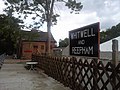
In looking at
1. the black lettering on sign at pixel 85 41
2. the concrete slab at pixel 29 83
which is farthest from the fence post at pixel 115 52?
the concrete slab at pixel 29 83

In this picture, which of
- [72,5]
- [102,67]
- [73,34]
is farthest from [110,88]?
[72,5]

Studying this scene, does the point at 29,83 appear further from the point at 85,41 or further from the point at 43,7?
the point at 43,7

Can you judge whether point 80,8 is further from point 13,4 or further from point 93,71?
point 93,71

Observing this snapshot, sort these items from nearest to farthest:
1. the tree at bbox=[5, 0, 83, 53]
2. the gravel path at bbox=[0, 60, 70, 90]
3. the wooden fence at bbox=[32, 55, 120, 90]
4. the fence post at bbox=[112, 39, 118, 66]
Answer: the wooden fence at bbox=[32, 55, 120, 90] → the fence post at bbox=[112, 39, 118, 66] → the gravel path at bbox=[0, 60, 70, 90] → the tree at bbox=[5, 0, 83, 53]

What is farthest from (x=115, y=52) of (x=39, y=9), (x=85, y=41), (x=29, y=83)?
(x=39, y=9)

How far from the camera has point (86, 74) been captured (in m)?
7.86

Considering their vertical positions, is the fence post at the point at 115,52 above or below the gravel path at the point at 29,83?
above

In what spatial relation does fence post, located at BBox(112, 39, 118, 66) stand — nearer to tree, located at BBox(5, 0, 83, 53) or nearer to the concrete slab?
the concrete slab

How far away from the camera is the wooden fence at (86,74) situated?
20.6 feet

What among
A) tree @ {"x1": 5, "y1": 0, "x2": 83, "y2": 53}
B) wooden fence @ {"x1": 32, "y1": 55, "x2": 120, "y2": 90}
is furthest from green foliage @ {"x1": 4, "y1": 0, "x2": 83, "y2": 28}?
wooden fence @ {"x1": 32, "y1": 55, "x2": 120, "y2": 90}

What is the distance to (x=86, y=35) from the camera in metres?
7.87

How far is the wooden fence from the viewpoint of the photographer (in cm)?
627

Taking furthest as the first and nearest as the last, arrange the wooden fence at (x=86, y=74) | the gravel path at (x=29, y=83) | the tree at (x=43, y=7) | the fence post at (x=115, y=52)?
the tree at (x=43, y=7), the gravel path at (x=29, y=83), the fence post at (x=115, y=52), the wooden fence at (x=86, y=74)

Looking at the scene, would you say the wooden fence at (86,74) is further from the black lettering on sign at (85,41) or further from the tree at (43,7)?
the tree at (43,7)
